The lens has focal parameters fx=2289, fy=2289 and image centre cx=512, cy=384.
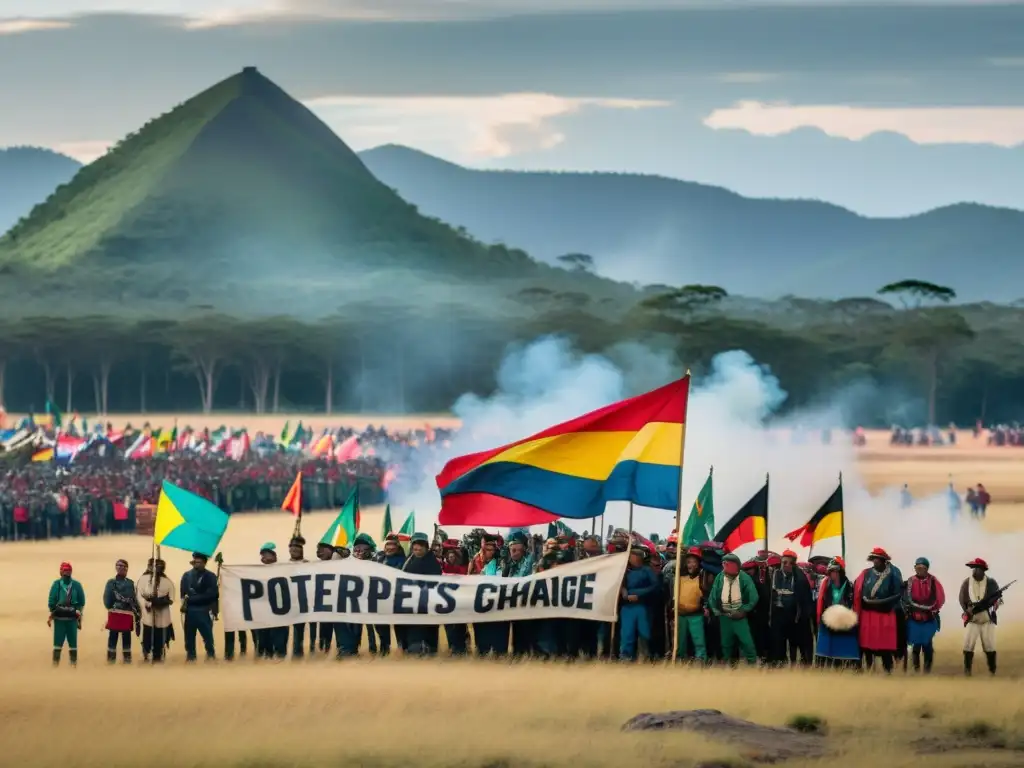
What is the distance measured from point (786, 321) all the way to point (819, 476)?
124352 mm

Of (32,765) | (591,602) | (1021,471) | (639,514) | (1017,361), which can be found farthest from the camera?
(1017,361)

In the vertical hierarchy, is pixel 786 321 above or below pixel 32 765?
above

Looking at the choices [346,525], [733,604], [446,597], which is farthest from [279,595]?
[346,525]

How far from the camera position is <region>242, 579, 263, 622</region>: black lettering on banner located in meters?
23.8

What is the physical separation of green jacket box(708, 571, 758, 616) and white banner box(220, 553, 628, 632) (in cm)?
95

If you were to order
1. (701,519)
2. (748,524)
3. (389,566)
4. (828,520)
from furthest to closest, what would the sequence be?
(701,519) < (748,524) < (828,520) < (389,566)

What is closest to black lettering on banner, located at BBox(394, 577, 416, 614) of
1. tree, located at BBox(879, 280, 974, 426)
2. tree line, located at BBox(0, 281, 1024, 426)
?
tree line, located at BBox(0, 281, 1024, 426)

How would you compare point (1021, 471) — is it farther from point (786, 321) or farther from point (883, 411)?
point (786, 321)

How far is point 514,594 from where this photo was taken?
76.8 ft

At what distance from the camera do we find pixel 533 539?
26.6m

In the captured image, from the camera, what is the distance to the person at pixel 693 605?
23234mm

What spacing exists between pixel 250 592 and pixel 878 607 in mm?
6448

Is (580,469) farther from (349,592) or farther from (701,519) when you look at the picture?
(701,519)

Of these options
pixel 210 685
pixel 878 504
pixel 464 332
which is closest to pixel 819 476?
pixel 878 504
